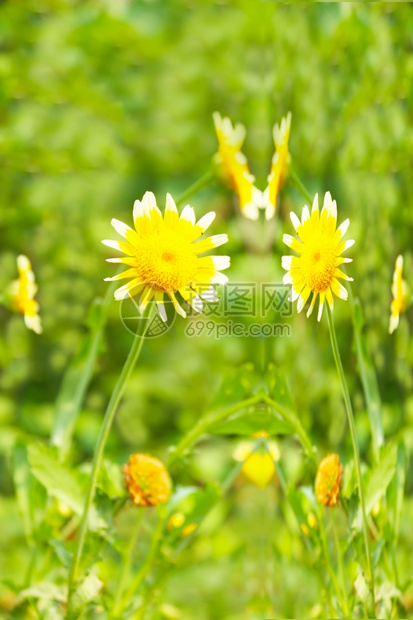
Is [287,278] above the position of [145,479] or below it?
above

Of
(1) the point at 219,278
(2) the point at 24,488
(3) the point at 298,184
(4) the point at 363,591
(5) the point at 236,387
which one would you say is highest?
(3) the point at 298,184

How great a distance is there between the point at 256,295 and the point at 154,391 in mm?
147

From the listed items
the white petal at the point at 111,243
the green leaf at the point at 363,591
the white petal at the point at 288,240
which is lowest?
the green leaf at the point at 363,591

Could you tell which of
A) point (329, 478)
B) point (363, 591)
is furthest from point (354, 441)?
point (363, 591)

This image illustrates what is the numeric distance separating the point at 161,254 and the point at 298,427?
245mm

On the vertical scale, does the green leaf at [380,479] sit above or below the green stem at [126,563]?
above

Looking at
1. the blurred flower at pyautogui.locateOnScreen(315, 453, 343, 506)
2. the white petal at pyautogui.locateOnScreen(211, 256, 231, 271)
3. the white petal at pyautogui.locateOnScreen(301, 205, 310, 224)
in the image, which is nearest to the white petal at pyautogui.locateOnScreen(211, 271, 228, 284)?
the white petal at pyautogui.locateOnScreen(211, 256, 231, 271)

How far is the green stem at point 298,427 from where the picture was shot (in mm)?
872

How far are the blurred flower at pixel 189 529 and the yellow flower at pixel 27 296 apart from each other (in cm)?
24

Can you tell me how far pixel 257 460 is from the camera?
0.87 meters

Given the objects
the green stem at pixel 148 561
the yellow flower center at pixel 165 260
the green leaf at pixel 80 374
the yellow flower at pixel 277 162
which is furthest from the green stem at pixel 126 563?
the yellow flower at pixel 277 162

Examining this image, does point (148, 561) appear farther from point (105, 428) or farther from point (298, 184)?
point (298, 184)

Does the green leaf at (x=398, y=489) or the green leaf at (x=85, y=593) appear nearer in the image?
the green leaf at (x=85, y=593)

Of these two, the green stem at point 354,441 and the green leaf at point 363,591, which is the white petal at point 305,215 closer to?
the green stem at point 354,441
